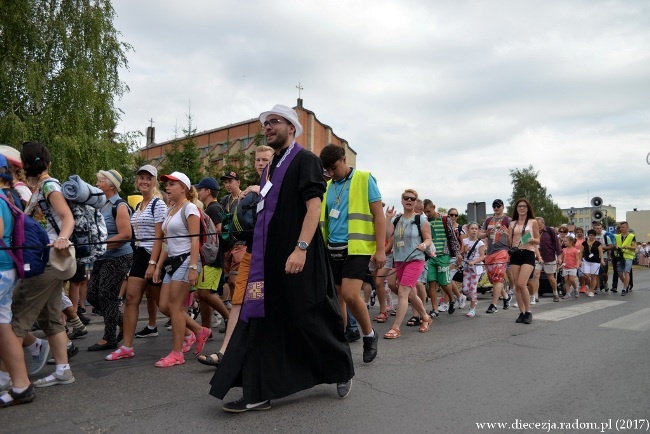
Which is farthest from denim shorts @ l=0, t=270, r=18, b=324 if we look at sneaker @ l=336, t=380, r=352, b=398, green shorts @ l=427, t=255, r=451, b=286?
green shorts @ l=427, t=255, r=451, b=286

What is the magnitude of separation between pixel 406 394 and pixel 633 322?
5.76m

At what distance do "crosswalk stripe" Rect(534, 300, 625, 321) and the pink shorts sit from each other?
2792 mm

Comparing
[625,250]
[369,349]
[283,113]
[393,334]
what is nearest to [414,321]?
[393,334]

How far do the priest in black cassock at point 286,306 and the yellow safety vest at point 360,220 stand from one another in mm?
1330

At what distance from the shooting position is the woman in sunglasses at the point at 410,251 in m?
7.07

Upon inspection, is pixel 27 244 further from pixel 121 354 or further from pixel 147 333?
pixel 147 333

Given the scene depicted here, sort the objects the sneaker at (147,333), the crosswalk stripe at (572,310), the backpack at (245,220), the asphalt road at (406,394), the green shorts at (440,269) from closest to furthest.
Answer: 1. the asphalt road at (406,394)
2. the backpack at (245,220)
3. the sneaker at (147,333)
4. the crosswalk stripe at (572,310)
5. the green shorts at (440,269)

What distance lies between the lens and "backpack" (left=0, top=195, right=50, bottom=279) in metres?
3.89

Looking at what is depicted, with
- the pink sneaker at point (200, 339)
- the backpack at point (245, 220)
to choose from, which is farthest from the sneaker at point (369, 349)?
the pink sneaker at point (200, 339)

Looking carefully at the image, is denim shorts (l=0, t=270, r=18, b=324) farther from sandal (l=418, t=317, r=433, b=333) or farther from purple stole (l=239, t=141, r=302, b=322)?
sandal (l=418, t=317, r=433, b=333)

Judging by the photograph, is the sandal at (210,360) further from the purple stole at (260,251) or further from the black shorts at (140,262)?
the black shorts at (140,262)

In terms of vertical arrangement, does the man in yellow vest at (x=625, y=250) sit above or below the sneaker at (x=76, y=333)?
above

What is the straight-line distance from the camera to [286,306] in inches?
144

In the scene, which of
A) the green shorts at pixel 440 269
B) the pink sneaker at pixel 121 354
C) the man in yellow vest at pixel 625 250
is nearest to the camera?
the pink sneaker at pixel 121 354
